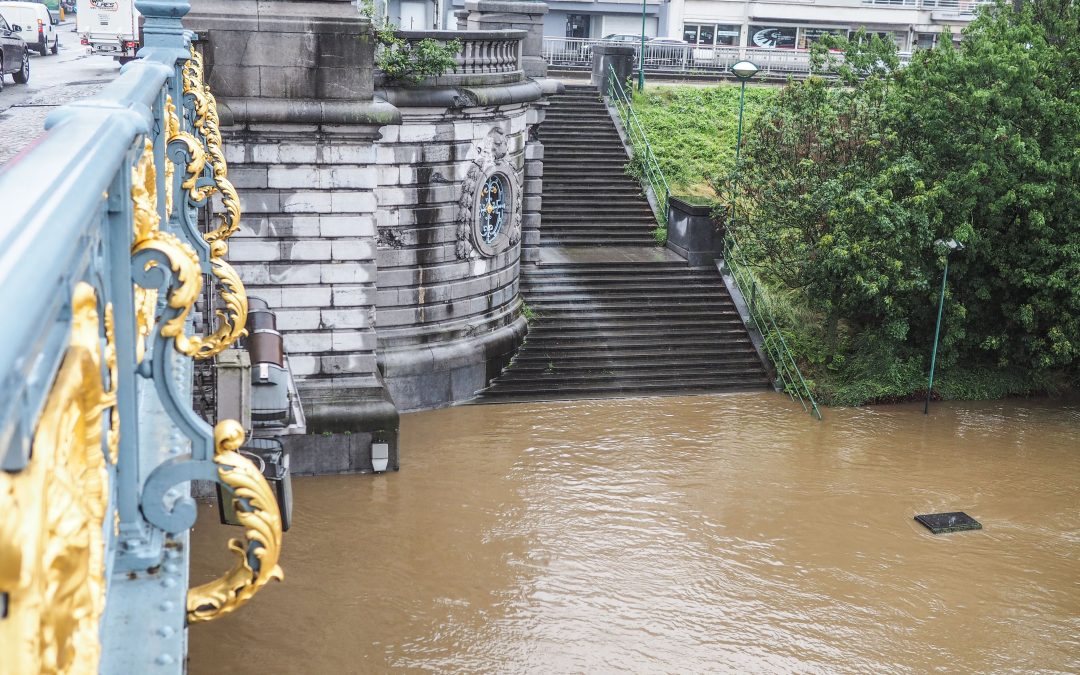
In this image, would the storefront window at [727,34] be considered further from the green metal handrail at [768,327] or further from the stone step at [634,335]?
the stone step at [634,335]

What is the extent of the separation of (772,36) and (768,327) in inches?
1361

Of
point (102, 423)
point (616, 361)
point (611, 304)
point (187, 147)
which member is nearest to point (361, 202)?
point (616, 361)

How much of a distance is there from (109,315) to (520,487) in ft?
50.4

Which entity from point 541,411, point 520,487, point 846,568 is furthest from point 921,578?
point 541,411

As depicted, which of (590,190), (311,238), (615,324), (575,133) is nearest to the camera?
(311,238)

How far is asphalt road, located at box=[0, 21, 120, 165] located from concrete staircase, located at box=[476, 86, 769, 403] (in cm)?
919

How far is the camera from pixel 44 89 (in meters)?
25.8

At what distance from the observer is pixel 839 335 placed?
81.0 ft

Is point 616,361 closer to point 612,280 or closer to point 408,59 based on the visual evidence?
point 612,280

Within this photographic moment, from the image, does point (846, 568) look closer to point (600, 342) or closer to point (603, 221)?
point (600, 342)

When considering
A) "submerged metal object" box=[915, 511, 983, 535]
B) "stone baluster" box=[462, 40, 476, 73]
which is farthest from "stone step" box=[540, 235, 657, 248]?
"submerged metal object" box=[915, 511, 983, 535]

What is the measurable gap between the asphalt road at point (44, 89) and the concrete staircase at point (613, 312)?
30.2 ft

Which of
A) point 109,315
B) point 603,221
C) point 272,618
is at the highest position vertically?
point 109,315

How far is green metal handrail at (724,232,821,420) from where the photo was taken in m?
22.7
